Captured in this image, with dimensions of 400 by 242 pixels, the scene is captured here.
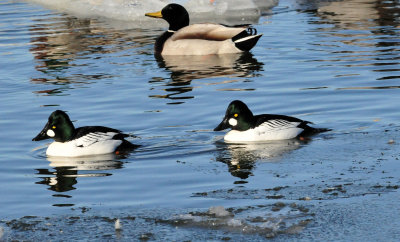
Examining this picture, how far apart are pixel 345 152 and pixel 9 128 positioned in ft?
15.5

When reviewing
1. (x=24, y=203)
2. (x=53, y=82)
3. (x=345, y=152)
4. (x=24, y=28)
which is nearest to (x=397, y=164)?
(x=345, y=152)

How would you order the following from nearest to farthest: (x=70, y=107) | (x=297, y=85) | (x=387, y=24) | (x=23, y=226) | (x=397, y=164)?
(x=23, y=226) → (x=397, y=164) → (x=70, y=107) → (x=297, y=85) → (x=387, y=24)

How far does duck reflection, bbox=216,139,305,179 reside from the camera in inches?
413

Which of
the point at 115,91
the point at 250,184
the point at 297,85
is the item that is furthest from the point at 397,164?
the point at 115,91

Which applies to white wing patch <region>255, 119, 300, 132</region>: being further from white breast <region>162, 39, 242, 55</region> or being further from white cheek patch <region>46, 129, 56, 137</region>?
white breast <region>162, 39, 242, 55</region>

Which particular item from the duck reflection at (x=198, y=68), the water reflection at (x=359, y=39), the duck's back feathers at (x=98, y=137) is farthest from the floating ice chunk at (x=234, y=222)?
the water reflection at (x=359, y=39)

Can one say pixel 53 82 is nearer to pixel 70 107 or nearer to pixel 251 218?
pixel 70 107

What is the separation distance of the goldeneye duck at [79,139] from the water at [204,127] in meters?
0.15

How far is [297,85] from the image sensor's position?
1498 cm

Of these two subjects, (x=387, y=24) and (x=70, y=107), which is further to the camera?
(x=387, y=24)

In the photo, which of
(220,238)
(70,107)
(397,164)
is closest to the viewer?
(220,238)

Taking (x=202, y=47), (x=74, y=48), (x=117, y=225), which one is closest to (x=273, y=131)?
(x=117, y=225)

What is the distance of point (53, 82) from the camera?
53.1 feet

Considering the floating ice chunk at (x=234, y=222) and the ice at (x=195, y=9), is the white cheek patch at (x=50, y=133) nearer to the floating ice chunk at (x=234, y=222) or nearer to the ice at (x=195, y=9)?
the floating ice chunk at (x=234, y=222)
